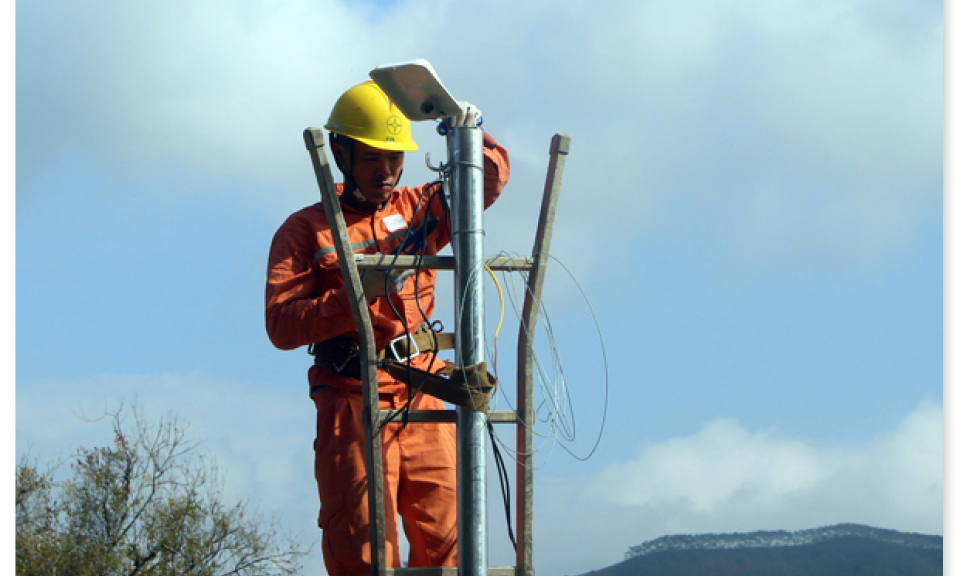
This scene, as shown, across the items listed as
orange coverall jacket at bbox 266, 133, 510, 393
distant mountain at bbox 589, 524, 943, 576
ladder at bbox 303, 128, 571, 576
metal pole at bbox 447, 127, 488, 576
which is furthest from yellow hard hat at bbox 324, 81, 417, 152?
distant mountain at bbox 589, 524, 943, 576

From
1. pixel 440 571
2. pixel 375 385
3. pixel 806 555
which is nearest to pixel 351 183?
pixel 375 385

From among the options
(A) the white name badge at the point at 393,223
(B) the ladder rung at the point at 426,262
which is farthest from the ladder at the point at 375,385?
(A) the white name badge at the point at 393,223

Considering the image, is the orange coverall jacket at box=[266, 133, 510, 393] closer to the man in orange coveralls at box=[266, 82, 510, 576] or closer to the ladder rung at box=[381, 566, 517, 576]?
the man in orange coveralls at box=[266, 82, 510, 576]

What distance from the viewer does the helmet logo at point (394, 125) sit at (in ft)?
15.0

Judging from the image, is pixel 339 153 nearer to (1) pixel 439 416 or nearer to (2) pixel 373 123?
(2) pixel 373 123

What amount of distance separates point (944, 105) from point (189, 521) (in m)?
22.2

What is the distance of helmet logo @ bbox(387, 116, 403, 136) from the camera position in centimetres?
456

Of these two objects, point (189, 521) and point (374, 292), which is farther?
point (189, 521)

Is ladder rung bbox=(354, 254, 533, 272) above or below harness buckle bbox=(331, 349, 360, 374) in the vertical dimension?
above

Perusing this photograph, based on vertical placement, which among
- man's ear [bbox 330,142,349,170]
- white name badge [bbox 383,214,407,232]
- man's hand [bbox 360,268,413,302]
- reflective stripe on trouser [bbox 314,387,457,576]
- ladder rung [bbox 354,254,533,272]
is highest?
man's ear [bbox 330,142,349,170]

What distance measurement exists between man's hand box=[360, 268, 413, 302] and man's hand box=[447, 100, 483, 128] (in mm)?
557

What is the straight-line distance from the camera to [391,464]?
A: 4.38m
